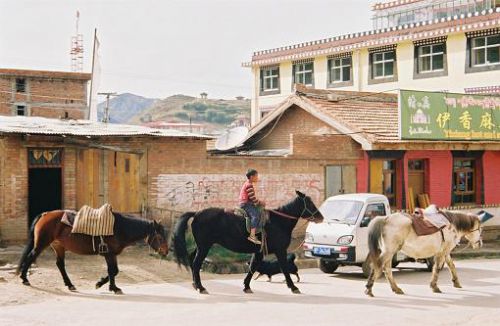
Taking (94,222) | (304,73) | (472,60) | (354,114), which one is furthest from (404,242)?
(304,73)

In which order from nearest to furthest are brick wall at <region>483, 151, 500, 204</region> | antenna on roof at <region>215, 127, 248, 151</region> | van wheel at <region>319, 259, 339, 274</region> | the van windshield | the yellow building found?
1. the van windshield
2. van wheel at <region>319, 259, 339, 274</region>
3. antenna on roof at <region>215, 127, 248, 151</region>
4. brick wall at <region>483, 151, 500, 204</region>
5. the yellow building

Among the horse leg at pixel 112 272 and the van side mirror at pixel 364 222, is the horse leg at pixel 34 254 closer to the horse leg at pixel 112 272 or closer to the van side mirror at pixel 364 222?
the horse leg at pixel 112 272

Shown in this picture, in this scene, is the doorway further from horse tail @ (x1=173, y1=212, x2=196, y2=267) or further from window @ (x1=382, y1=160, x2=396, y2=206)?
window @ (x1=382, y1=160, x2=396, y2=206)

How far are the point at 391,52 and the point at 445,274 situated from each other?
77.4 feet

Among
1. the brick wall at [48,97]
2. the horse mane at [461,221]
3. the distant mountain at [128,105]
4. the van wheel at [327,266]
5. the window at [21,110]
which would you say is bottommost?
the van wheel at [327,266]

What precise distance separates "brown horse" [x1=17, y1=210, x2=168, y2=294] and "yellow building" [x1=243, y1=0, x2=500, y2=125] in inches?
774

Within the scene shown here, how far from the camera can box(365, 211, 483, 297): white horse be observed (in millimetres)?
13430

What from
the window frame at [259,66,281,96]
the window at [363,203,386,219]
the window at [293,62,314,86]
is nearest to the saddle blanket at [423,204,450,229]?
the window at [363,203,386,219]

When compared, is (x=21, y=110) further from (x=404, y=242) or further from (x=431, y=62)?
(x=404, y=242)

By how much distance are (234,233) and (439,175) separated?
44.1 ft

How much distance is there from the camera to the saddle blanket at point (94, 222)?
12.9 m

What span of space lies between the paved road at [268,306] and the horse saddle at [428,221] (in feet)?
3.96

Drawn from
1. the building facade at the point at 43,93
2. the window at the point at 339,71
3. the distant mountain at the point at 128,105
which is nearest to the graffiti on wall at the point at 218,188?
the window at the point at 339,71

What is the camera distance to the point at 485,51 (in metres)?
33.8
